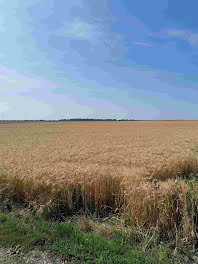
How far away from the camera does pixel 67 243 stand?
13.8ft

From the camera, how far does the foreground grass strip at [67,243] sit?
382 cm

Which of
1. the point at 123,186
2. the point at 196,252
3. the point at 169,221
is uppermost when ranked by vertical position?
the point at 123,186

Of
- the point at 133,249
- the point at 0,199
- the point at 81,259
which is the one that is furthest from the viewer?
the point at 0,199

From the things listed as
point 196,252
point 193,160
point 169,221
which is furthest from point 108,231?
point 193,160

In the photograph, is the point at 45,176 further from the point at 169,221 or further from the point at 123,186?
the point at 169,221

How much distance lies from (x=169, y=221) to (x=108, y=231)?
1.50m

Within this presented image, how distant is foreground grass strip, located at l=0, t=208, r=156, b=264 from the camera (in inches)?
150

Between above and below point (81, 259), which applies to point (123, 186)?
above

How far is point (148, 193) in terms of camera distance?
520cm

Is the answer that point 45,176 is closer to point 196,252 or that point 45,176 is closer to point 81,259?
point 81,259

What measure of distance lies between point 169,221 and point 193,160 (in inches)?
268

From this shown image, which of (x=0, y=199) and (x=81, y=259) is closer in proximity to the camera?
(x=81, y=259)

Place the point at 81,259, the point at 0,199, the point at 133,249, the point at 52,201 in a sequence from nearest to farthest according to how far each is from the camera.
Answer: the point at 81,259, the point at 133,249, the point at 52,201, the point at 0,199

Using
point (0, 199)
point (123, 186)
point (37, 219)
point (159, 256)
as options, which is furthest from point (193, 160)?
point (0, 199)
